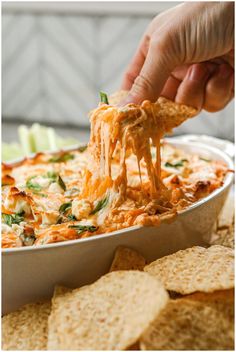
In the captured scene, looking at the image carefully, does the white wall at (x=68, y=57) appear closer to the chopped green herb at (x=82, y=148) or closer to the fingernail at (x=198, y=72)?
the fingernail at (x=198, y=72)

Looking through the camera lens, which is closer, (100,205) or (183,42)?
(100,205)

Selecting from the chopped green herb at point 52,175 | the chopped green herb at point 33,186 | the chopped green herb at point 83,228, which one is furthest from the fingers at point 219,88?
the chopped green herb at point 83,228

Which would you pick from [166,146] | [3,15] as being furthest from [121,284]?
[3,15]

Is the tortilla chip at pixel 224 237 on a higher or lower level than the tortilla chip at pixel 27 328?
higher

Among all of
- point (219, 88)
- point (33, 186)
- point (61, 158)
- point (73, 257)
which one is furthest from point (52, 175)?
point (219, 88)

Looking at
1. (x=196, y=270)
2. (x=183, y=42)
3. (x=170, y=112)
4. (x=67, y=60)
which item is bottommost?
(x=196, y=270)

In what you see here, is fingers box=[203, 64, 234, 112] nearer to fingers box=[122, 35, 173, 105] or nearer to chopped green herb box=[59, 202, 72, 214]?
fingers box=[122, 35, 173, 105]

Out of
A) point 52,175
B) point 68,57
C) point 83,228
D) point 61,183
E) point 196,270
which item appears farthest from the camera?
point 68,57

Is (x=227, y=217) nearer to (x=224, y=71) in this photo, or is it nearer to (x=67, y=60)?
(x=224, y=71)
